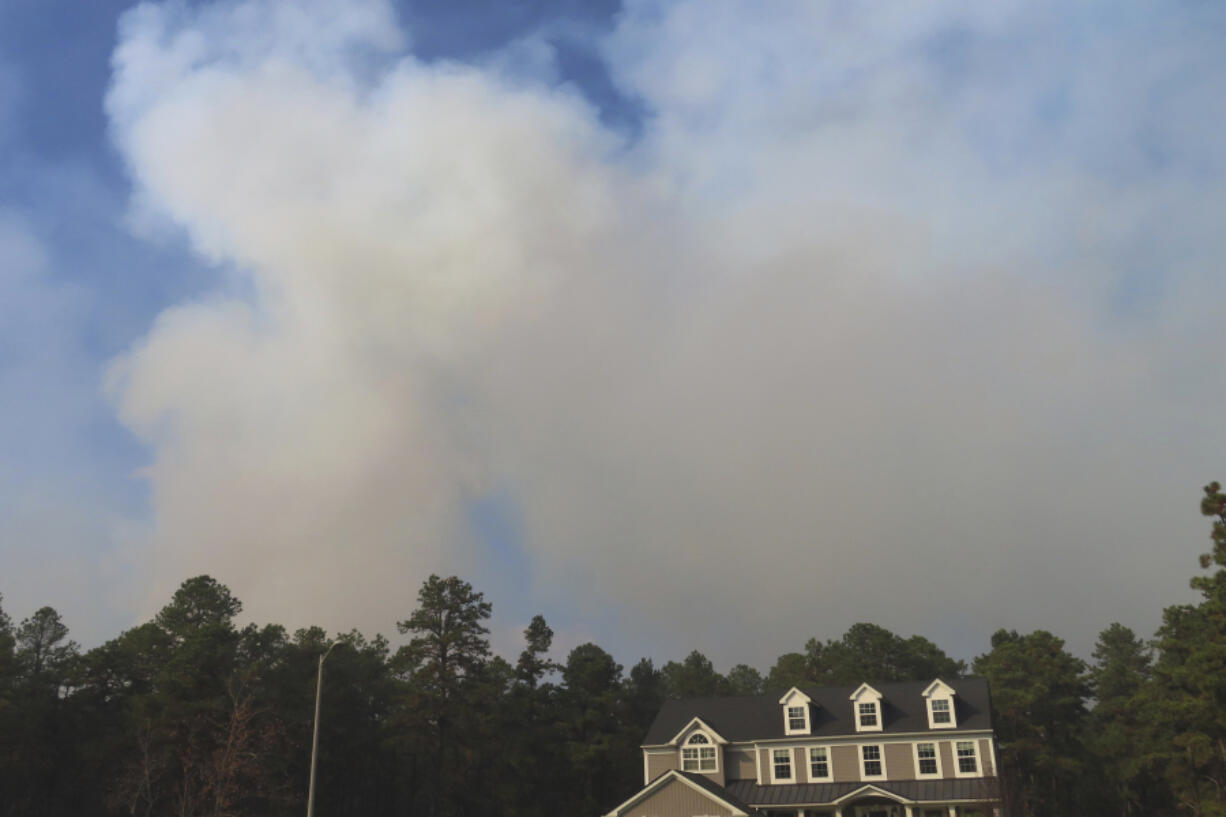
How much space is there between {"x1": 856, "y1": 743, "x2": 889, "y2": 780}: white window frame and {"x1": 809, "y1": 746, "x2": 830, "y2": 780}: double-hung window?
1966 millimetres

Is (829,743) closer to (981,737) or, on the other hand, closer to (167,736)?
(981,737)

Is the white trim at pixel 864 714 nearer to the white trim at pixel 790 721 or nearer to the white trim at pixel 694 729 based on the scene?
the white trim at pixel 790 721

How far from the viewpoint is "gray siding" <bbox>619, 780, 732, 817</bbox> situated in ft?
173

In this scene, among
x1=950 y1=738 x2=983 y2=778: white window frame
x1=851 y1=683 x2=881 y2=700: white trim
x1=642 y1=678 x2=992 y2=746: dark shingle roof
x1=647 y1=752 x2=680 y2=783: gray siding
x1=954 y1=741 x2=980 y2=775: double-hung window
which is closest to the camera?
x1=950 y1=738 x2=983 y2=778: white window frame

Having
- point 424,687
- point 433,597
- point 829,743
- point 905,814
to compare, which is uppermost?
point 433,597

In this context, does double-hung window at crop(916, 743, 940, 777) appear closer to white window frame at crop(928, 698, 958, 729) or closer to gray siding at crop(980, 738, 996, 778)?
white window frame at crop(928, 698, 958, 729)

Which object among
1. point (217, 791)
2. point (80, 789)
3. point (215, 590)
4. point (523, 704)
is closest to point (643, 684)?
point (523, 704)

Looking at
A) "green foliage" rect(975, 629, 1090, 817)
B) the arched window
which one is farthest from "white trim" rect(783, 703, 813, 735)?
"green foliage" rect(975, 629, 1090, 817)

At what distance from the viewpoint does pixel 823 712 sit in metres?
60.8

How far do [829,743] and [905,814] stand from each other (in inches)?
241

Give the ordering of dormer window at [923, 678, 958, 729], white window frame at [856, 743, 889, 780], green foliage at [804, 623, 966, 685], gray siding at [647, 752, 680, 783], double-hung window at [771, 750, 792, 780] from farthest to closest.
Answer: green foliage at [804, 623, 966, 685], gray siding at [647, 752, 680, 783], double-hung window at [771, 750, 792, 780], white window frame at [856, 743, 889, 780], dormer window at [923, 678, 958, 729]

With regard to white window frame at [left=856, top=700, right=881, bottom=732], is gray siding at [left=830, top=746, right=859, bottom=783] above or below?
below

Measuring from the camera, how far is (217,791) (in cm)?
3794

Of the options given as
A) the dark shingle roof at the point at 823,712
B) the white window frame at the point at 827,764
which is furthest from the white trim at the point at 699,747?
the white window frame at the point at 827,764
